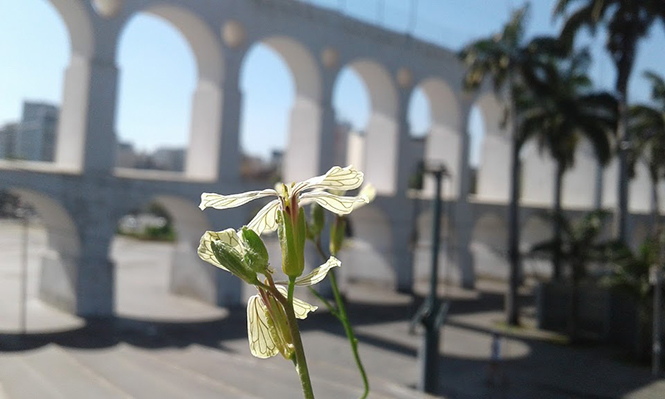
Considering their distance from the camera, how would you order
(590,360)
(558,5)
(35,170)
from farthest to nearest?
1. (558,5)
2. (590,360)
3. (35,170)

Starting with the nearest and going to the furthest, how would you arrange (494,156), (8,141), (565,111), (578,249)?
(8,141), (578,249), (565,111), (494,156)

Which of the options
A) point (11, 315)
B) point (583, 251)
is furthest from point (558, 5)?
point (11, 315)

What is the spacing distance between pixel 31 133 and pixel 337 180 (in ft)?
41.0

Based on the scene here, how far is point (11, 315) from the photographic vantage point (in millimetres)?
13039

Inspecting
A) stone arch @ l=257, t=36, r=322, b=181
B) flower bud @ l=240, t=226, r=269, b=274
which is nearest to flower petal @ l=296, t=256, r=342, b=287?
flower bud @ l=240, t=226, r=269, b=274

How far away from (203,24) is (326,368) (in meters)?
9.23

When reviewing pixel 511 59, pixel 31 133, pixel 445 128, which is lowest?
pixel 31 133

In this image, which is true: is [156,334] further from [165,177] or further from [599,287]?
[599,287]

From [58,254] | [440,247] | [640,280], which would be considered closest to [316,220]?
[640,280]

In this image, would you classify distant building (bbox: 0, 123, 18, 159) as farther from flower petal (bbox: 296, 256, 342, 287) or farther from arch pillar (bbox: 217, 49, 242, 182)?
flower petal (bbox: 296, 256, 342, 287)

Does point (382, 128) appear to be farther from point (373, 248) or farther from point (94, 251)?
point (94, 251)

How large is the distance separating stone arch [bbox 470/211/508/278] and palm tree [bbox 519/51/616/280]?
822 cm

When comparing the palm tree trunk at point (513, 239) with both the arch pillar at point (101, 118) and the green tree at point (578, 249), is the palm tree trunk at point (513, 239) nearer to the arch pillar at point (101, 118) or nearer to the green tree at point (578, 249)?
the green tree at point (578, 249)

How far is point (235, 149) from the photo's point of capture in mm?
16672
